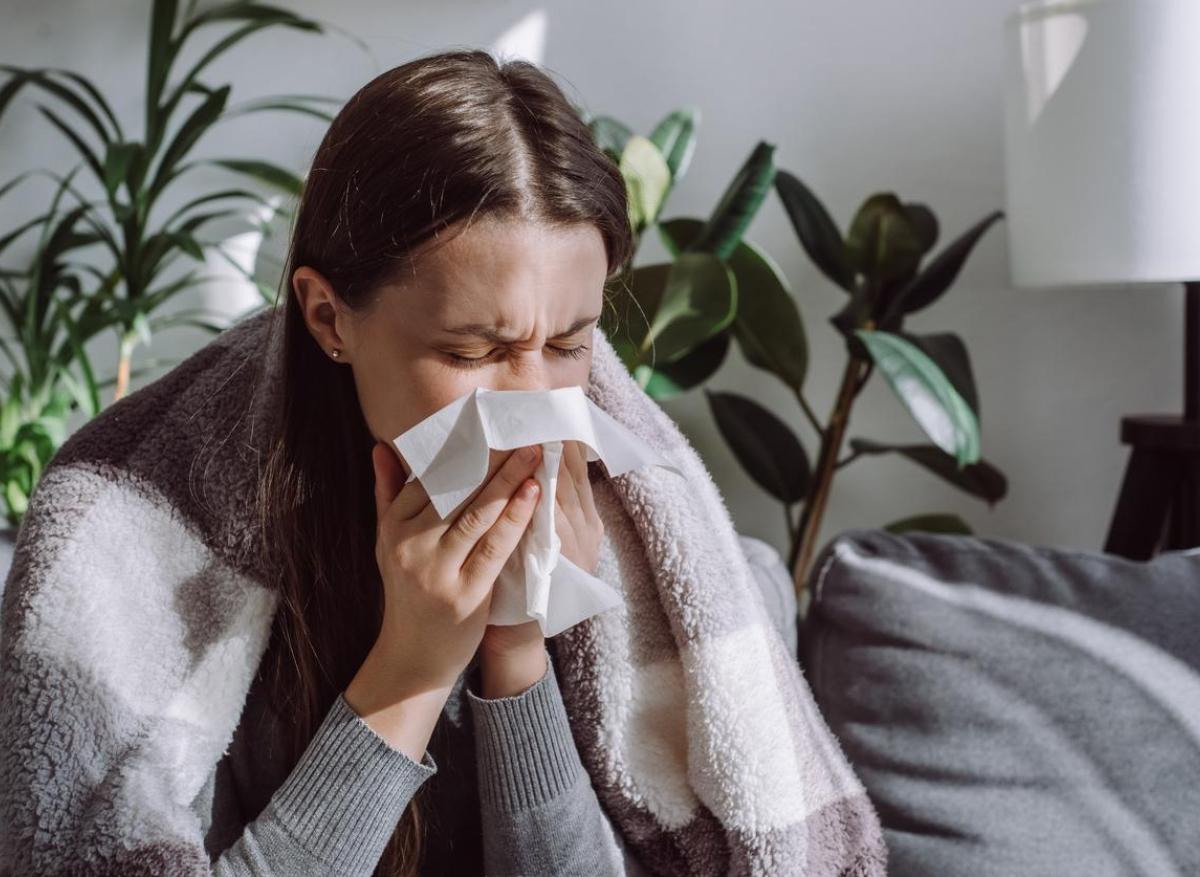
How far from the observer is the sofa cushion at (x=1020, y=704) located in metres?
0.92

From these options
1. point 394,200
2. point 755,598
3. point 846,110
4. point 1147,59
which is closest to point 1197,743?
point 755,598

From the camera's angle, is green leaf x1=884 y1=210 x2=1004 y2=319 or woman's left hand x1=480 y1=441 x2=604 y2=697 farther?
green leaf x1=884 y1=210 x2=1004 y2=319

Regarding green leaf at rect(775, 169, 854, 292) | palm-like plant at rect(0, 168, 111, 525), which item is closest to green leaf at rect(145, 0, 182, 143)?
palm-like plant at rect(0, 168, 111, 525)

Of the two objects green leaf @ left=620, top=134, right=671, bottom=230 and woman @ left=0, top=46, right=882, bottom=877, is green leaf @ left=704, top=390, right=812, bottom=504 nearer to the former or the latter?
green leaf @ left=620, top=134, right=671, bottom=230

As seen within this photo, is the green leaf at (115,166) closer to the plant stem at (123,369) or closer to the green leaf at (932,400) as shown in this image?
the plant stem at (123,369)

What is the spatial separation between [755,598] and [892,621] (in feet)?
0.57

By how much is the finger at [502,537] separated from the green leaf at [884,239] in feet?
2.53

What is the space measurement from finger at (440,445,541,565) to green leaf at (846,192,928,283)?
2.52ft

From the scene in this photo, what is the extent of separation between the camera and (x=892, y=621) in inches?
39.6

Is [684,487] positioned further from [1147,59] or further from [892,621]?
[1147,59]

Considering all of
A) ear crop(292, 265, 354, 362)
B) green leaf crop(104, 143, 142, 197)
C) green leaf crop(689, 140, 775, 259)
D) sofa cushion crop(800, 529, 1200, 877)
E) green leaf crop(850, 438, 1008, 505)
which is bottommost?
sofa cushion crop(800, 529, 1200, 877)

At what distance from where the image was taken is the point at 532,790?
2.66 ft

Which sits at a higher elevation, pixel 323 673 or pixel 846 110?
pixel 846 110

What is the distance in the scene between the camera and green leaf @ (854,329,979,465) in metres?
1.20
